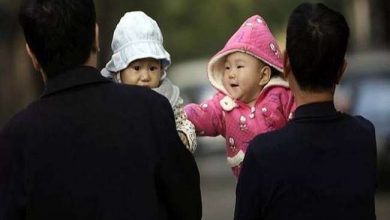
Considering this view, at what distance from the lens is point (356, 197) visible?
3.62 m

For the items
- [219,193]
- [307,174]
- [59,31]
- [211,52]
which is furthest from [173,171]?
[211,52]

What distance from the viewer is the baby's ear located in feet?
13.8

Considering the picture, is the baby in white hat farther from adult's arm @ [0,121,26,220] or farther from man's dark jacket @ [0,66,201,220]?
adult's arm @ [0,121,26,220]

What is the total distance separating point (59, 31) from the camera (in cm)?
349

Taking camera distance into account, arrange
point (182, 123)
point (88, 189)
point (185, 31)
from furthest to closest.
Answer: point (185, 31), point (182, 123), point (88, 189)

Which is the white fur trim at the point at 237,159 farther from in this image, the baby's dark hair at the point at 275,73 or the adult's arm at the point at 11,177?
the adult's arm at the point at 11,177

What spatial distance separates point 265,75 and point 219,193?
476 inches

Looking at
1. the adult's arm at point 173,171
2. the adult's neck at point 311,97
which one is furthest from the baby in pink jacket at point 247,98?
the adult's arm at point 173,171

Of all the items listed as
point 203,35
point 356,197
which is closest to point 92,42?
point 356,197

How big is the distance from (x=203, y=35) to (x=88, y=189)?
23.9 m

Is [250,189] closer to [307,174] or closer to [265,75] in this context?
[307,174]

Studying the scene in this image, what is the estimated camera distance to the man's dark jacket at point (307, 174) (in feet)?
11.8

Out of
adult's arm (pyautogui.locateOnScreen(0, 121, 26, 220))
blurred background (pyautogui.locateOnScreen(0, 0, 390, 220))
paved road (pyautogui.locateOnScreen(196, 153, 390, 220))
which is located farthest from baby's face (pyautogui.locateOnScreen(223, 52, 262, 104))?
paved road (pyautogui.locateOnScreen(196, 153, 390, 220))

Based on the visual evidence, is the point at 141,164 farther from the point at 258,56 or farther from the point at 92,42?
the point at 258,56
